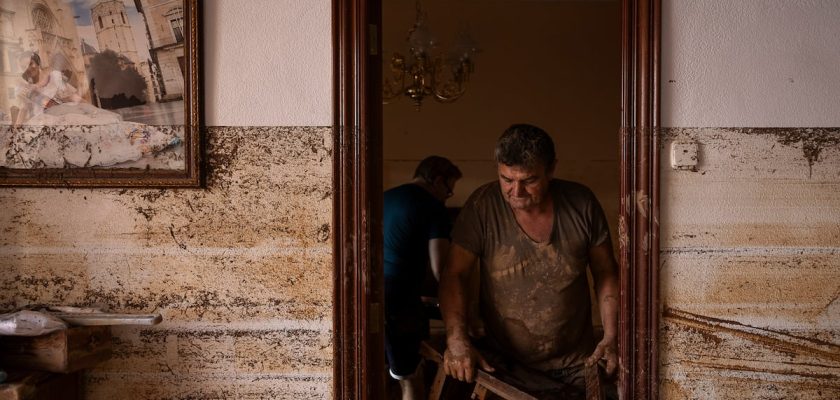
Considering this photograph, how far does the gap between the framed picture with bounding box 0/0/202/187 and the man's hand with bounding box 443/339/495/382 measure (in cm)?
122

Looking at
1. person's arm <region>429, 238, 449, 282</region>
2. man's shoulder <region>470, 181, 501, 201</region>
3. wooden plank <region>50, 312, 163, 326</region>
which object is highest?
man's shoulder <region>470, 181, 501, 201</region>

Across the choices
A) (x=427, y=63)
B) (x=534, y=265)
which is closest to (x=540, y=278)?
(x=534, y=265)

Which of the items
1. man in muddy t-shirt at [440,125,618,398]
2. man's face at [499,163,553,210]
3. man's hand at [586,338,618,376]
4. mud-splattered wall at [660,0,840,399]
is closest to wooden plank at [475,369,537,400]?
man in muddy t-shirt at [440,125,618,398]

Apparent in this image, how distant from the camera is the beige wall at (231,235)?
2.27 metres

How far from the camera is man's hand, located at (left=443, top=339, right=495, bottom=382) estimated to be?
8.64 feet

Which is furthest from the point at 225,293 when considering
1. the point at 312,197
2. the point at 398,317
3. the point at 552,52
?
the point at 552,52

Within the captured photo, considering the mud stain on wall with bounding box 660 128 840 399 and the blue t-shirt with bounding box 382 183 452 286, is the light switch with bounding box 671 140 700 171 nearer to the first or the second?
the mud stain on wall with bounding box 660 128 840 399

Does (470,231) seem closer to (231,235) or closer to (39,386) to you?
(231,235)

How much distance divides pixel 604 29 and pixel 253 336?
4421 millimetres

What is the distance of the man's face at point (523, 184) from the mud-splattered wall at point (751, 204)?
65 centimetres

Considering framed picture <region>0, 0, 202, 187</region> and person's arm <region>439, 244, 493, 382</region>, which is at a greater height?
framed picture <region>0, 0, 202, 187</region>

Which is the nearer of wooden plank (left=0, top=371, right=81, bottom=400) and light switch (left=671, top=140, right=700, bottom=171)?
wooden plank (left=0, top=371, right=81, bottom=400)

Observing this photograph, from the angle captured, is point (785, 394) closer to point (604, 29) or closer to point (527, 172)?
point (527, 172)

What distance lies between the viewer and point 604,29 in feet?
18.4
